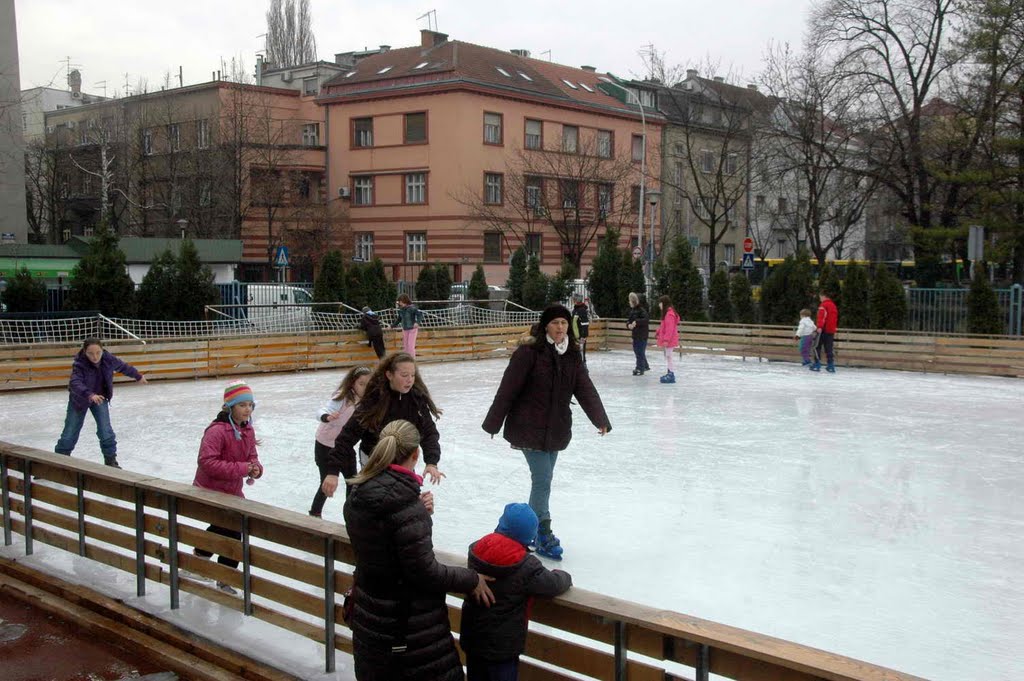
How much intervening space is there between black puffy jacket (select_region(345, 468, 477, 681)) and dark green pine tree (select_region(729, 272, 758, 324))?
74.1ft

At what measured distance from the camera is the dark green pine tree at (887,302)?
2247cm

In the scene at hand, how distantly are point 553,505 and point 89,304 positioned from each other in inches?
643

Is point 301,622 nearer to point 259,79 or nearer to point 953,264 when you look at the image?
point 953,264

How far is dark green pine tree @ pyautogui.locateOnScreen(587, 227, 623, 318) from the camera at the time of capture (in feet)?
91.9

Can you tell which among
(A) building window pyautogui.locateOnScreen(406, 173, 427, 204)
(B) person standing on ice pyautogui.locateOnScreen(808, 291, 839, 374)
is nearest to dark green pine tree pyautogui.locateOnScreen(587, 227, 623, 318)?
(B) person standing on ice pyautogui.locateOnScreen(808, 291, 839, 374)

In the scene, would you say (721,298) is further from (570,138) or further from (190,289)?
(570,138)

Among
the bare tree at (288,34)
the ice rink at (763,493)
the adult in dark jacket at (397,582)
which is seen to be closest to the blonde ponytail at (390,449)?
the adult in dark jacket at (397,582)

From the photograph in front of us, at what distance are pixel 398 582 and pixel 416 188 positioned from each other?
3923cm

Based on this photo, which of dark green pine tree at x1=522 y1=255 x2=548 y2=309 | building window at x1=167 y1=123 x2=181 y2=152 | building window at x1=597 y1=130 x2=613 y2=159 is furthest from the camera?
building window at x1=597 y1=130 x2=613 y2=159

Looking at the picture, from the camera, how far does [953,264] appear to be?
1193 inches

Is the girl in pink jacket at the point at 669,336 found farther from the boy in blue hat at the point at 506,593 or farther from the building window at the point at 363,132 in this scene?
the building window at the point at 363,132

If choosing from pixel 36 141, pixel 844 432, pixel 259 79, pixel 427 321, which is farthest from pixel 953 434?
pixel 36 141

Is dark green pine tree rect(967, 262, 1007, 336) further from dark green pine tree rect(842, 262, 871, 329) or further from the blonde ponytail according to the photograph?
the blonde ponytail

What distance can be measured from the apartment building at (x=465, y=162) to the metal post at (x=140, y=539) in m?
34.7
